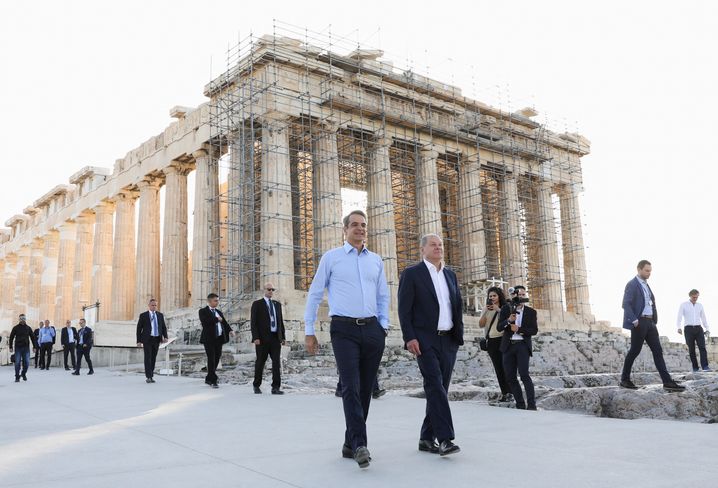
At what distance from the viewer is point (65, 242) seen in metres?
41.8

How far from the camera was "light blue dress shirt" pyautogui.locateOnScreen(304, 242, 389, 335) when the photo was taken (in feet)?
18.4

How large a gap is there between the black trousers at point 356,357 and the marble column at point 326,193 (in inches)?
879

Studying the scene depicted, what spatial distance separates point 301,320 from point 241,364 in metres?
7.17

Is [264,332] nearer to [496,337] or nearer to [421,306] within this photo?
[496,337]

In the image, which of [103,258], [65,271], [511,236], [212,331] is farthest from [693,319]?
[65,271]

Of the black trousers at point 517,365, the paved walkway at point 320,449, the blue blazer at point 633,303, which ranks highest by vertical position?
the blue blazer at point 633,303

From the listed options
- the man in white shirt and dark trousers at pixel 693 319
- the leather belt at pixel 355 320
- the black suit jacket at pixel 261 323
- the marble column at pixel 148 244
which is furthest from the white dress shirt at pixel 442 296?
the marble column at pixel 148 244

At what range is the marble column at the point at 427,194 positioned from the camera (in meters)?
32.0

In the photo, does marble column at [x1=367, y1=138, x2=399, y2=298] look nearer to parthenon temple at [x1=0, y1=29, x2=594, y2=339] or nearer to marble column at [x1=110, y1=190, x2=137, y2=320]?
parthenon temple at [x1=0, y1=29, x2=594, y2=339]

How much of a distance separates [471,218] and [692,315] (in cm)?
2014

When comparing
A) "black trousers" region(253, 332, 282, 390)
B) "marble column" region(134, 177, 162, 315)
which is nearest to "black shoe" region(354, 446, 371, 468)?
"black trousers" region(253, 332, 282, 390)

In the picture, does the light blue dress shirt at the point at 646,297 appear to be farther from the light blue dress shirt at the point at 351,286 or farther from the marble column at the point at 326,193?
the marble column at the point at 326,193

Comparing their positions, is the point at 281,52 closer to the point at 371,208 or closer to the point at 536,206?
the point at 371,208

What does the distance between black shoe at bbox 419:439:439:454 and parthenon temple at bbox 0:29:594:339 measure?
19.6 metres
